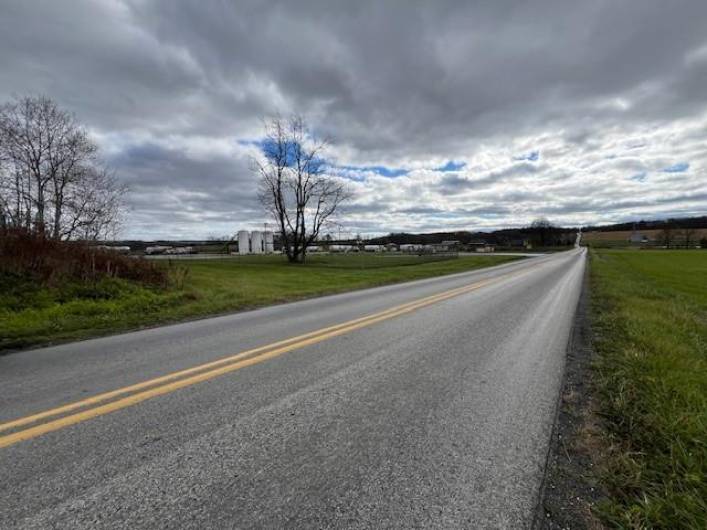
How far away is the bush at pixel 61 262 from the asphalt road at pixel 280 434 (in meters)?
5.48

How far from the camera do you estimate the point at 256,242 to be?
76.6 metres

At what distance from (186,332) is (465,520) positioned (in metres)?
5.97

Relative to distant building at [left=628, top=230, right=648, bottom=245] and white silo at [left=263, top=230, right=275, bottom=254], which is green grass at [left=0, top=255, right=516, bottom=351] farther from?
distant building at [left=628, top=230, right=648, bottom=245]

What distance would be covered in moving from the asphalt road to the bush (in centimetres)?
548

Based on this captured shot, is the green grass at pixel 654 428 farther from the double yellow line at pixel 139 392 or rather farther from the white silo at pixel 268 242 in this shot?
the white silo at pixel 268 242

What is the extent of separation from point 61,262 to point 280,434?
Answer: 34.3 feet

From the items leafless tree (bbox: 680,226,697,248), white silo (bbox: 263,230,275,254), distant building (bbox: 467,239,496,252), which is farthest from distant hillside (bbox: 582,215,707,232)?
white silo (bbox: 263,230,275,254)

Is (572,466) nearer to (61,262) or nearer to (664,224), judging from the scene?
(61,262)

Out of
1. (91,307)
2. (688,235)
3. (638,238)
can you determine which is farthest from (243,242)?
(638,238)

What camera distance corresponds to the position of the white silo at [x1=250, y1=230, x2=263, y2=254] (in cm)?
7625

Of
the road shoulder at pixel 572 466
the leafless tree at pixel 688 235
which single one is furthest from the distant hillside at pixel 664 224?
the road shoulder at pixel 572 466

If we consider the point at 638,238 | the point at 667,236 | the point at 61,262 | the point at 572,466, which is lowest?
the point at 572,466

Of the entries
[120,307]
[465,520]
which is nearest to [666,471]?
[465,520]

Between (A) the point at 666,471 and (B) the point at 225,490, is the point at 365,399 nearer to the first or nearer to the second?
(B) the point at 225,490
